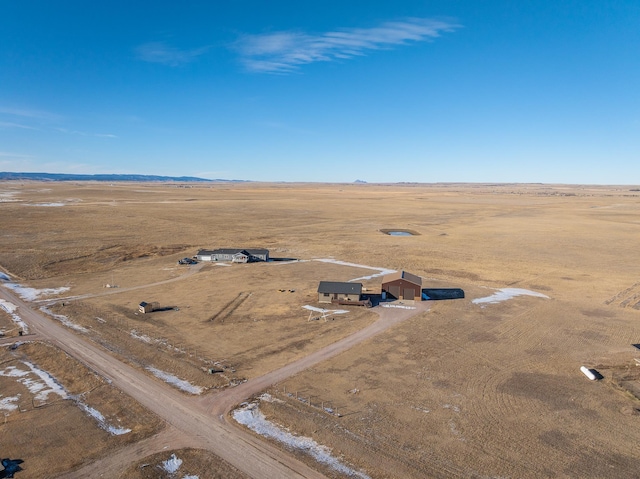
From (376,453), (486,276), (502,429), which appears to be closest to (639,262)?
(486,276)

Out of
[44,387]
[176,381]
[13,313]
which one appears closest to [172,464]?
[176,381]

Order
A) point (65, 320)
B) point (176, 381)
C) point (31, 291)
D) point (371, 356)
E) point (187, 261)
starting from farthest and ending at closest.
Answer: point (187, 261) → point (31, 291) → point (65, 320) → point (371, 356) → point (176, 381)

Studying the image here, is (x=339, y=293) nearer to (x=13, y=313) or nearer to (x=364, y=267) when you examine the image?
(x=364, y=267)

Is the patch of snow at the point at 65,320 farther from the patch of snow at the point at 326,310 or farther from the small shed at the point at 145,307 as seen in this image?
the patch of snow at the point at 326,310

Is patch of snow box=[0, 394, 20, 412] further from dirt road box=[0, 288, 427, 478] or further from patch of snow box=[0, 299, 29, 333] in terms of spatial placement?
patch of snow box=[0, 299, 29, 333]

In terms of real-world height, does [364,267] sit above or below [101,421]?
above

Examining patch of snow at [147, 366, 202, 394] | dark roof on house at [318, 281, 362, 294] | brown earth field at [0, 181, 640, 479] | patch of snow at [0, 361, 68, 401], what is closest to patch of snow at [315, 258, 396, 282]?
brown earth field at [0, 181, 640, 479]

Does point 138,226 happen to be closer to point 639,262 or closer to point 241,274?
point 241,274
